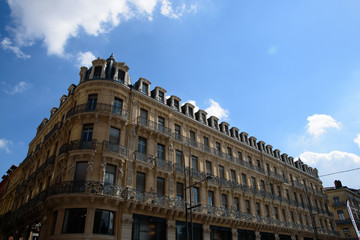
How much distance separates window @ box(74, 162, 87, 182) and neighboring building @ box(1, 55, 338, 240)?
0.08 m

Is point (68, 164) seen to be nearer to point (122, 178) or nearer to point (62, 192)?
point (62, 192)

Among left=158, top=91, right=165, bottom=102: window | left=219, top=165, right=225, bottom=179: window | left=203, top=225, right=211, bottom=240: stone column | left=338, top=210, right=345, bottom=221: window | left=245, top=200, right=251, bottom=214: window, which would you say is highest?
left=158, top=91, right=165, bottom=102: window

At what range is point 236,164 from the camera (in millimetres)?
32812

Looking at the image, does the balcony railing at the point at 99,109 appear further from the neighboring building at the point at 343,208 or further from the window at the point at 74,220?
the neighboring building at the point at 343,208

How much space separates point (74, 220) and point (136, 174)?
5.97 m

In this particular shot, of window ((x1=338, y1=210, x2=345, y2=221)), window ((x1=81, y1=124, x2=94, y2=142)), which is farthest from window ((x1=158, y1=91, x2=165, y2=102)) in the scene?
window ((x1=338, y1=210, x2=345, y2=221))

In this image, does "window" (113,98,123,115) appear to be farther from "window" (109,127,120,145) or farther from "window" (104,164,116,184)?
"window" (104,164,116,184)

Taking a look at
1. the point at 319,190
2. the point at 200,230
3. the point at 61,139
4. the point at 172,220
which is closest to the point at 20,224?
the point at 61,139

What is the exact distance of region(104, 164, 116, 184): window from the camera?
2039 centimetres

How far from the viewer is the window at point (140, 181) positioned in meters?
22.2

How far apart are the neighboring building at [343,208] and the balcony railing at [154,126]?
4610cm

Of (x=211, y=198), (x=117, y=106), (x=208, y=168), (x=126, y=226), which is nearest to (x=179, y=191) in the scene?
(x=211, y=198)

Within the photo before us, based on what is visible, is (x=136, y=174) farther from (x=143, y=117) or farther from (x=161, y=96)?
(x=161, y=96)

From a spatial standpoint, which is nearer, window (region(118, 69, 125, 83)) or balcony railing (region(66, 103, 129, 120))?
balcony railing (region(66, 103, 129, 120))
